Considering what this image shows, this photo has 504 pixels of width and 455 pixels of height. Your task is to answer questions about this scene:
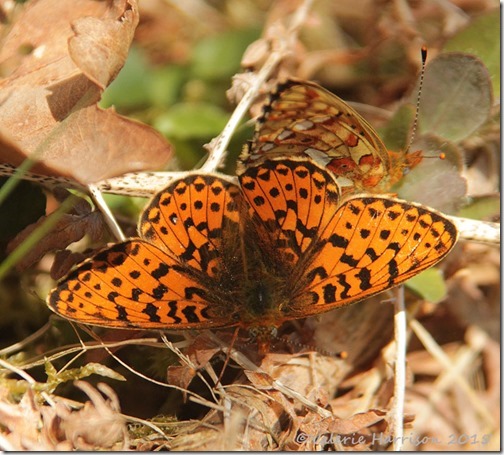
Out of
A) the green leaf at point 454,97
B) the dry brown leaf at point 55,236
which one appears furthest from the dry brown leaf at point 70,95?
the green leaf at point 454,97

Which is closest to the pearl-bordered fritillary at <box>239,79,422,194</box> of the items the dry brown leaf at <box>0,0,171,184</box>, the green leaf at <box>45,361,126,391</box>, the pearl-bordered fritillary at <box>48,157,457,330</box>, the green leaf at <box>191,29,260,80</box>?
the pearl-bordered fritillary at <box>48,157,457,330</box>

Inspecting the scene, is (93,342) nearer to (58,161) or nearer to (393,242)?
(58,161)

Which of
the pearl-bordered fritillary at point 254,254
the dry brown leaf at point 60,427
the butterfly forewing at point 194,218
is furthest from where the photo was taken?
the butterfly forewing at point 194,218

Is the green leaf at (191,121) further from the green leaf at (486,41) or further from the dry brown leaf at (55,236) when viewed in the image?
the green leaf at (486,41)

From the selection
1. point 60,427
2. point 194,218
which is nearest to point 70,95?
point 194,218

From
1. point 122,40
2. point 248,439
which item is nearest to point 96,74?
point 122,40

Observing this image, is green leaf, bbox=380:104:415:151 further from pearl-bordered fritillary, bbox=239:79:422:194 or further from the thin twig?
the thin twig
